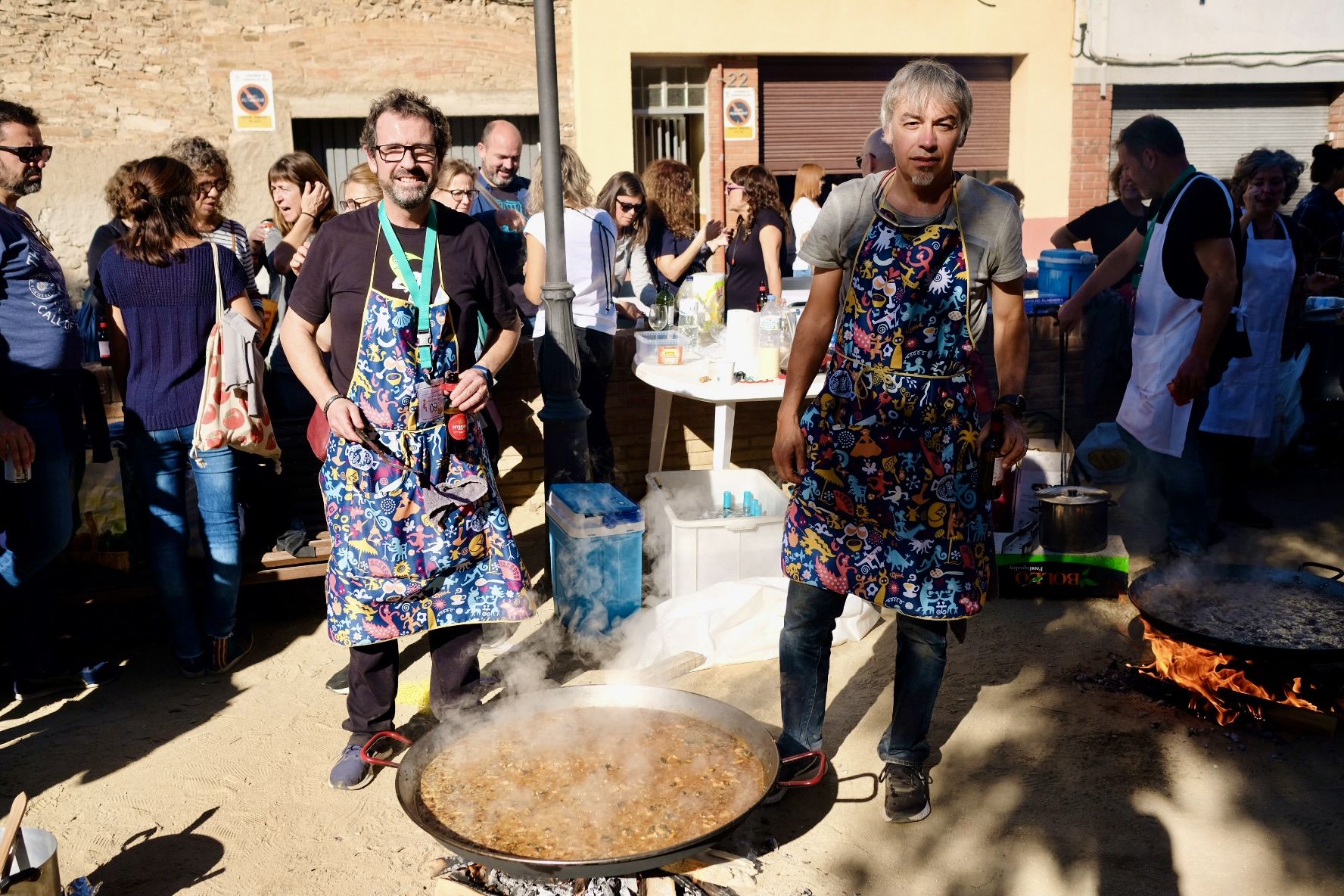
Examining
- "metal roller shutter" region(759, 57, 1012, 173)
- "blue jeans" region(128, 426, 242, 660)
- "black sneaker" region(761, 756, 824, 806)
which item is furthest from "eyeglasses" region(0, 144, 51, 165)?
"metal roller shutter" region(759, 57, 1012, 173)

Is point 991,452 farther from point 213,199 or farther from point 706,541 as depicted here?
point 213,199

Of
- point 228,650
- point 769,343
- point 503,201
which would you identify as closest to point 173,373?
point 228,650

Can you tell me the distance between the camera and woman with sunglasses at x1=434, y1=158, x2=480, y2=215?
555cm

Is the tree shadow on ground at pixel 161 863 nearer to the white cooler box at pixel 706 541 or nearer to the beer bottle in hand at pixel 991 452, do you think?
the white cooler box at pixel 706 541

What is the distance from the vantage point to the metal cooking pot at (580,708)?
7.89 feet

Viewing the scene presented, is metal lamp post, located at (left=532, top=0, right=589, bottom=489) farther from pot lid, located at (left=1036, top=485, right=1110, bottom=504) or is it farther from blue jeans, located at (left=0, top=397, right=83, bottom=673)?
pot lid, located at (left=1036, top=485, right=1110, bottom=504)

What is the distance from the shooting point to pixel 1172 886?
9.63ft

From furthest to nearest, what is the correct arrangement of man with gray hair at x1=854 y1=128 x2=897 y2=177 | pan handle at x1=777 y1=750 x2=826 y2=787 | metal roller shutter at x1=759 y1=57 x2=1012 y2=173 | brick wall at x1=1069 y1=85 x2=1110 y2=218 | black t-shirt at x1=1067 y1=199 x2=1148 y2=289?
brick wall at x1=1069 y1=85 x2=1110 y2=218, metal roller shutter at x1=759 y1=57 x2=1012 y2=173, black t-shirt at x1=1067 y1=199 x2=1148 y2=289, man with gray hair at x1=854 y1=128 x2=897 y2=177, pan handle at x1=777 y1=750 x2=826 y2=787

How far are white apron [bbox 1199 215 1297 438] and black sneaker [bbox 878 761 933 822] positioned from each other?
3066mm

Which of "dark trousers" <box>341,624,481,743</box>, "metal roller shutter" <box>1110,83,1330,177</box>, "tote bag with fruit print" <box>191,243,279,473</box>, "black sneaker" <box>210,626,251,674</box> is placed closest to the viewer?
"dark trousers" <box>341,624,481,743</box>

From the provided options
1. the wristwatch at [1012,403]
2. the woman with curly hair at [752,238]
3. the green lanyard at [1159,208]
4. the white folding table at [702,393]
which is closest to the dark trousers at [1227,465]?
the green lanyard at [1159,208]

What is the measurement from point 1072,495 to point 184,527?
3.82 m

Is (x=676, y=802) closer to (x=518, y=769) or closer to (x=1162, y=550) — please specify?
(x=518, y=769)

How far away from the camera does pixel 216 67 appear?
34.5ft
